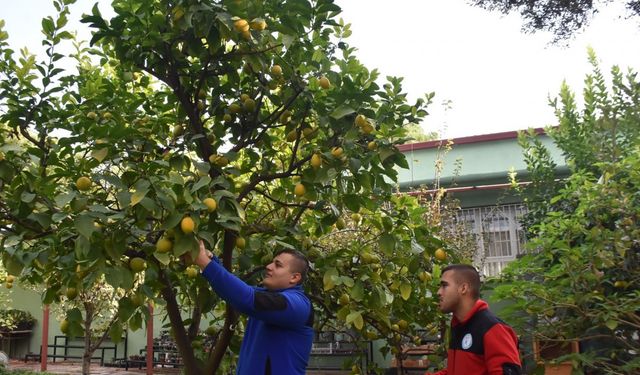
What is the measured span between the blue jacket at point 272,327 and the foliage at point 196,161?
278mm

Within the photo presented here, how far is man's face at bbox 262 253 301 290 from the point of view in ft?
9.52

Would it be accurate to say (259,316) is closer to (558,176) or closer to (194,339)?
(194,339)

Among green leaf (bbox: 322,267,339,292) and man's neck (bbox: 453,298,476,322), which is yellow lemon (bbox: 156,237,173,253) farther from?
man's neck (bbox: 453,298,476,322)

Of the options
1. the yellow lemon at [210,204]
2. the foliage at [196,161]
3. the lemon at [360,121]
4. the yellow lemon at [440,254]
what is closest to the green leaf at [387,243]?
the foliage at [196,161]

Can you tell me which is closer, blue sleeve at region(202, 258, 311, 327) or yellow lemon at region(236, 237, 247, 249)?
blue sleeve at region(202, 258, 311, 327)

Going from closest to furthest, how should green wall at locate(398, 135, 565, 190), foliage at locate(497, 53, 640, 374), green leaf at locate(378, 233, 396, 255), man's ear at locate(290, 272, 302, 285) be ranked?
man's ear at locate(290, 272, 302, 285)
green leaf at locate(378, 233, 396, 255)
foliage at locate(497, 53, 640, 374)
green wall at locate(398, 135, 565, 190)

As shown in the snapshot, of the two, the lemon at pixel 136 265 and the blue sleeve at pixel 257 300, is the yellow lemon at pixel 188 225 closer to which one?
the blue sleeve at pixel 257 300

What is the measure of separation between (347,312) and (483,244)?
8.66 m

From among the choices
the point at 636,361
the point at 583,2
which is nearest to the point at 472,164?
the point at 583,2

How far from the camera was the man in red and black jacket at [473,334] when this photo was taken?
2.64 meters

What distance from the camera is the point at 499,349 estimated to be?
2.66 m

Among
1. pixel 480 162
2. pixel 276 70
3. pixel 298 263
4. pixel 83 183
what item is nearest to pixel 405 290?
pixel 298 263

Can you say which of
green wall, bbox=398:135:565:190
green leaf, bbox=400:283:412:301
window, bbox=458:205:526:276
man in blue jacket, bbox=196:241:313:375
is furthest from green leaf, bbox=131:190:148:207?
green wall, bbox=398:135:565:190

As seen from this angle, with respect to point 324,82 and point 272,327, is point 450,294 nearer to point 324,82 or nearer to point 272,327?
point 272,327
